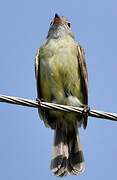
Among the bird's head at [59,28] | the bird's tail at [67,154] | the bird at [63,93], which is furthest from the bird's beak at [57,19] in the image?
the bird's tail at [67,154]

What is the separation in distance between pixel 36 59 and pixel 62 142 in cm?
163

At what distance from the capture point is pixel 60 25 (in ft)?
28.2

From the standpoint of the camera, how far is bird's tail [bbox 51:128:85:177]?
7156 mm

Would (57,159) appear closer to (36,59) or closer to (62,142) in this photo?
(62,142)

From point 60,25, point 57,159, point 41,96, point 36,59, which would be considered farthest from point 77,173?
point 60,25

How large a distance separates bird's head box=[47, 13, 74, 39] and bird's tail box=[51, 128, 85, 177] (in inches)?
77.1

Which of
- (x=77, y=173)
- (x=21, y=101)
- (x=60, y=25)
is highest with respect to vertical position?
(x=60, y=25)

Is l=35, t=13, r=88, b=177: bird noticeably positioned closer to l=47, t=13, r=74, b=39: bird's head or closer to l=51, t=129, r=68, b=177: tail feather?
l=51, t=129, r=68, b=177: tail feather

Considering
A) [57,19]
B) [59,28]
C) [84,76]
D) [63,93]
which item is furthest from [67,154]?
[57,19]

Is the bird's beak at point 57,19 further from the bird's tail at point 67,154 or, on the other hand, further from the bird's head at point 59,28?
the bird's tail at point 67,154

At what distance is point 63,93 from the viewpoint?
24.4 feet

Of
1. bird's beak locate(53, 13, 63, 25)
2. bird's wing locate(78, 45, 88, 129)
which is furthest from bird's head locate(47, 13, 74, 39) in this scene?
bird's wing locate(78, 45, 88, 129)

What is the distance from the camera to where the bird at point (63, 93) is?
730 cm

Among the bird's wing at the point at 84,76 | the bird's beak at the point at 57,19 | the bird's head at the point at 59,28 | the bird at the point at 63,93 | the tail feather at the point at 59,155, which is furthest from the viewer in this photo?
the bird's beak at the point at 57,19
